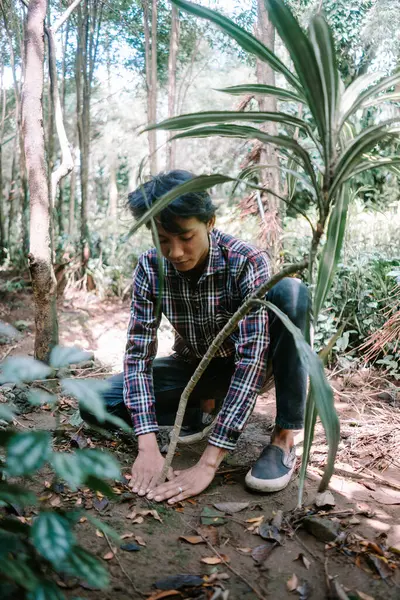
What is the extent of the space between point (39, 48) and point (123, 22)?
10.4 feet

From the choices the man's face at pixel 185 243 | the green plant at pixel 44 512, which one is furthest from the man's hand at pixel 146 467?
the green plant at pixel 44 512

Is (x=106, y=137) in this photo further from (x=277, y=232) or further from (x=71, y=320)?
(x=277, y=232)

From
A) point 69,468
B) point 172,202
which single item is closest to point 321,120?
point 172,202

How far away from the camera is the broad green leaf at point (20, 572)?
713 millimetres

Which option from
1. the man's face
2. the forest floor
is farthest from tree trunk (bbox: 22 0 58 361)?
the man's face

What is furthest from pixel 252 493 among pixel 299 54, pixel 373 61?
pixel 373 61

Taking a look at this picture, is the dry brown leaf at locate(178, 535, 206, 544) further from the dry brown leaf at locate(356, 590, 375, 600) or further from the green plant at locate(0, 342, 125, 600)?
the green plant at locate(0, 342, 125, 600)

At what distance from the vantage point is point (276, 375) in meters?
1.72

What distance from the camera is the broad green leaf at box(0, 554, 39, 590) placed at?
713mm

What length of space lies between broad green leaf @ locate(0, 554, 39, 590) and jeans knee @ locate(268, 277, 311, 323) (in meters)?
1.15

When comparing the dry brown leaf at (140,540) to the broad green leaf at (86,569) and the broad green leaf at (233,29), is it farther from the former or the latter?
the broad green leaf at (233,29)

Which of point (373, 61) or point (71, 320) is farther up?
point (373, 61)

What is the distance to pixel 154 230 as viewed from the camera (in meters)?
1.16

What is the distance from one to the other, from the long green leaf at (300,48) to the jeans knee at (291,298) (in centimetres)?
82
